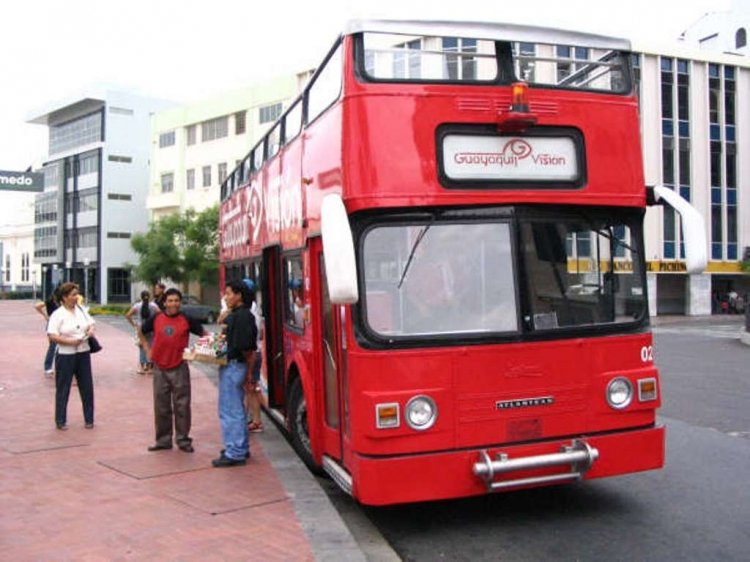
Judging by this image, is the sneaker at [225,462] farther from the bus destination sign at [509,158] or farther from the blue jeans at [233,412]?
the bus destination sign at [509,158]

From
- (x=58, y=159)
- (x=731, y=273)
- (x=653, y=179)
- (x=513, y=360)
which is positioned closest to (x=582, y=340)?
(x=513, y=360)

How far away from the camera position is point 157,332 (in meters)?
7.64

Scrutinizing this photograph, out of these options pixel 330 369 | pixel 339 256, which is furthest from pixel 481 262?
pixel 330 369

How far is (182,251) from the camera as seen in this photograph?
48.9 meters

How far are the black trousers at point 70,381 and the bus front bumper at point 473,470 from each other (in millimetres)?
4837

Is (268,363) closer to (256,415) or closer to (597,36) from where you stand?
(256,415)

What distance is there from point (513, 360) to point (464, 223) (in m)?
1.00

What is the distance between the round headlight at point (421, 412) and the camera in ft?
16.6

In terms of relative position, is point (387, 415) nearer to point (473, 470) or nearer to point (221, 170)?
point (473, 470)

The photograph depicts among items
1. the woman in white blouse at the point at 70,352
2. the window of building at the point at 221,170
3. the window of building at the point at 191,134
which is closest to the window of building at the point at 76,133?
the window of building at the point at 191,134

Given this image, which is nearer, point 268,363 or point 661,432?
point 661,432

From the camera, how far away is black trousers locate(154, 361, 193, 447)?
7727 millimetres

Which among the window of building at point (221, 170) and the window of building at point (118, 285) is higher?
the window of building at point (221, 170)

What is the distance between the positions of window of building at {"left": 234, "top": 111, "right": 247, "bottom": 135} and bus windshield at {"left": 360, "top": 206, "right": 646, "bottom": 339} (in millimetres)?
51110
